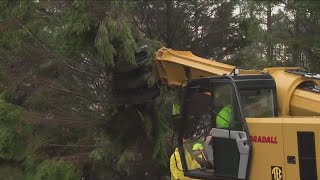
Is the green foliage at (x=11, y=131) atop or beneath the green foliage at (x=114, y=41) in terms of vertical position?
beneath

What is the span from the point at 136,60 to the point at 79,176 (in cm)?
334

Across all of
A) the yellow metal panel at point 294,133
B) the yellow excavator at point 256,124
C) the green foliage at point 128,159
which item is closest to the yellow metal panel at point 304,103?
the yellow excavator at point 256,124

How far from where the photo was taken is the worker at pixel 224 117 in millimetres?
6457

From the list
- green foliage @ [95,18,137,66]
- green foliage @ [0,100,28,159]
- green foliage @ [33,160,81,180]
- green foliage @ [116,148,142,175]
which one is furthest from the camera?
green foliage @ [0,100,28,159]

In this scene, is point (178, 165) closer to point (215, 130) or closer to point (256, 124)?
point (215, 130)

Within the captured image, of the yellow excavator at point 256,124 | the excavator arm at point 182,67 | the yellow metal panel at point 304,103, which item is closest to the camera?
the yellow excavator at point 256,124

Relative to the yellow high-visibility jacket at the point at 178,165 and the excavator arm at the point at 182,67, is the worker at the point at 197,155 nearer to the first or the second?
the yellow high-visibility jacket at the point at 178,165

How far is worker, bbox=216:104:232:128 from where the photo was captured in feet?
21.2

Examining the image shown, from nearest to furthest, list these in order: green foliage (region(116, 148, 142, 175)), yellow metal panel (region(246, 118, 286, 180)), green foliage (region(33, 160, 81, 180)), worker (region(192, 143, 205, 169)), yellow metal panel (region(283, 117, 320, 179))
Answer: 1. yellow metal panel (region(283, 117, 320, 179))
2. yellow metal panel (region(246, 118, 286, 180))
3. worker (region(192, 143, 205, 169))
4. green foliage (region(116, 148, 142, 175))
5. green foliage (region(33, 160, 81, 180))

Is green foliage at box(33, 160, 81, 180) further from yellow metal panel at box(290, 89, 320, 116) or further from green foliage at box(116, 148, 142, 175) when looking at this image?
yellow metal panel at box(290, 89, 320, 116)

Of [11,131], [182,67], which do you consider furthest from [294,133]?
[11,131]

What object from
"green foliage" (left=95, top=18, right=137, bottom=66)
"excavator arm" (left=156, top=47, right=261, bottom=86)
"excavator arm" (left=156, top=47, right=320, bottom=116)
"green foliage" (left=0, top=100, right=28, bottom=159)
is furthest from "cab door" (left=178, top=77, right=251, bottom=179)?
"green foliage" (left=0, top=100, right=28, bottom=159)

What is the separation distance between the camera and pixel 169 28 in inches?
601

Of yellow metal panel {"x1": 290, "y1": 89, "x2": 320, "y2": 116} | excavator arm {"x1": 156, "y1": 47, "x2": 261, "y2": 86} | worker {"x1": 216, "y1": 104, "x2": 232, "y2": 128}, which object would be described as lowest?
worker {"x1": 216, "y1": 104, "x2": 232, "y2": 128}
